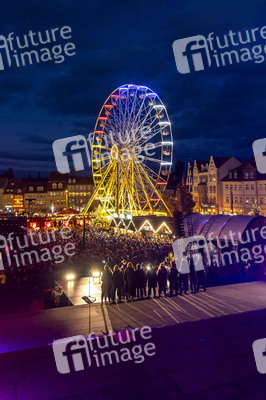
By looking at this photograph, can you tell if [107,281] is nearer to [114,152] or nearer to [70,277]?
[70,277]

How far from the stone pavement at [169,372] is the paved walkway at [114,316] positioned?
0.71 feet

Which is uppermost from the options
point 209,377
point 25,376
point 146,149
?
point 146,149

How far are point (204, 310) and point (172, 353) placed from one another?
3338 mm

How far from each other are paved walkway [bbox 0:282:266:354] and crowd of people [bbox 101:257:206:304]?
0.44 metres

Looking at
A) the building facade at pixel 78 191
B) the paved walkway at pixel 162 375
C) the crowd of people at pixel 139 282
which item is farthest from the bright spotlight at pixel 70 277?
the building facade at pixel 78 191

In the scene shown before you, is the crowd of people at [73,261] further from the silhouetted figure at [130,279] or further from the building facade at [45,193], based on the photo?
the building facade at [45,193]

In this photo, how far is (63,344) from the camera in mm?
8648

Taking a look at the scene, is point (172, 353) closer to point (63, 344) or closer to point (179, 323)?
point (179, 323)

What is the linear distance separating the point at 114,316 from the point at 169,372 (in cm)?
369

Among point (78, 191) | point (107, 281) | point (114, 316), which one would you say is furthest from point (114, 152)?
point (78, 191)

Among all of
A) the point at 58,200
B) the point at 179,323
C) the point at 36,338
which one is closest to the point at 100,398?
the point at 36,338

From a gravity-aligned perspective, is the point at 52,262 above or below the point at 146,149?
below

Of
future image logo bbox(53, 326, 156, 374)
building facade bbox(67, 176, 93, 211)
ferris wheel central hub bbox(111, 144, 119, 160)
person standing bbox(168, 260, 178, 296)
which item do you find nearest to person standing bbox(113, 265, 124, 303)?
person standing bbox(168, 260, 178, 296)

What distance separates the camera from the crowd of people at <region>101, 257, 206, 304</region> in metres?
12.1
